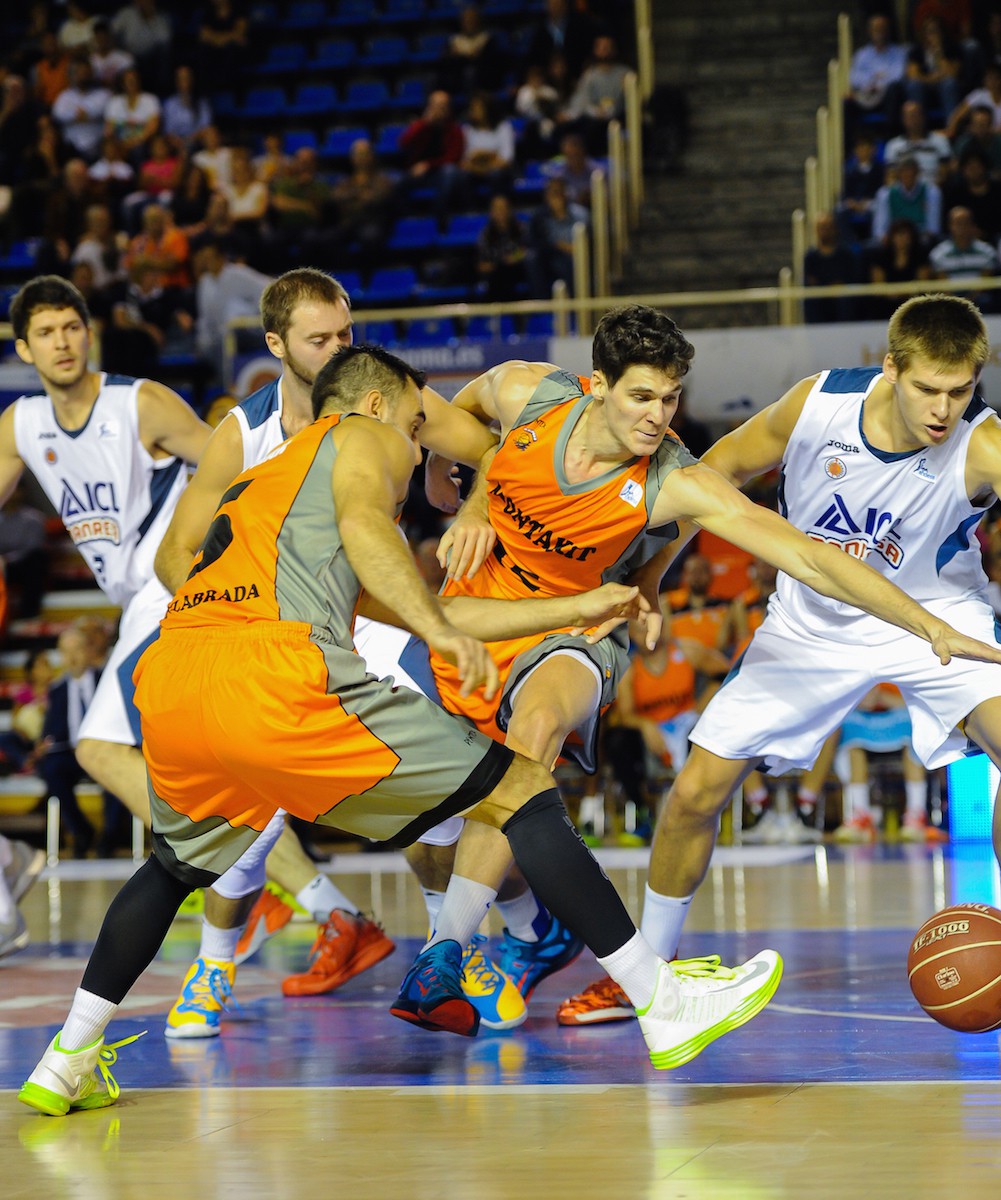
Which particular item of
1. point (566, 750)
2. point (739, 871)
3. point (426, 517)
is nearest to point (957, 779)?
point (739, 871)

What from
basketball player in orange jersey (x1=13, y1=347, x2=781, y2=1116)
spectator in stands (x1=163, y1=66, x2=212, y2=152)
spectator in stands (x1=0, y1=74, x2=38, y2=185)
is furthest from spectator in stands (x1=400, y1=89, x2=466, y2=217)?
basketball player in orange jersey (x1=13, y1=347, x2=781, y2=1116)

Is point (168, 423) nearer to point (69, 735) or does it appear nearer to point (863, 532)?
point (863, 532)

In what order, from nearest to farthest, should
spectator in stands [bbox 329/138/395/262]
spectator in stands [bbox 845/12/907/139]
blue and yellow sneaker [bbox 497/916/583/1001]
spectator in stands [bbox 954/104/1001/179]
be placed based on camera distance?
blue and yellow sneaker [bbox 497/916/583/1001] < spectator in stands [bbox 954/104/1001/179] < spectator in stands [bbox 845/12/907/139] < spectator in stands [bbox 329/138/395/262]

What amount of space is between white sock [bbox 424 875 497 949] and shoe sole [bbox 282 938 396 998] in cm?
121

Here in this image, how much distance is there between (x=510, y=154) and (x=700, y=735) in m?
11.5

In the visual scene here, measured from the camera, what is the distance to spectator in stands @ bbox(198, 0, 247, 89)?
1700 cm

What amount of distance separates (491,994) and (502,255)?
9.79m

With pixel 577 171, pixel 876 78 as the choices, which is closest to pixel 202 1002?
pixel 577 171

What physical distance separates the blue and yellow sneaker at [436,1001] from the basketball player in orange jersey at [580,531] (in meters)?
0.22

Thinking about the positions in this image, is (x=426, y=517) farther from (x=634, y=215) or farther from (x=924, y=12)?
(x=924, y=12)

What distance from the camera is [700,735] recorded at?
4.81 meters

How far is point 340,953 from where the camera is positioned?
5621 mm

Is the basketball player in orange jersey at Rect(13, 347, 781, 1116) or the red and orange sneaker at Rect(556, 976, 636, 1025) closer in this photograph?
the basketball player in orange jersey at Rect(13, 347, 781, 1116)

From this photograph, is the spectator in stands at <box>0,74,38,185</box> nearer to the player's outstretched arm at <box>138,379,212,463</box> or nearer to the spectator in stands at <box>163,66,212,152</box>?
the spectator in stands at <box>163,66,212,152</box>
